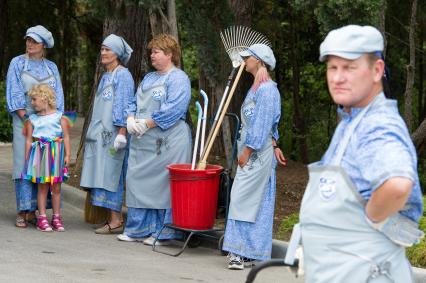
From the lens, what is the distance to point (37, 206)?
9.72 meters

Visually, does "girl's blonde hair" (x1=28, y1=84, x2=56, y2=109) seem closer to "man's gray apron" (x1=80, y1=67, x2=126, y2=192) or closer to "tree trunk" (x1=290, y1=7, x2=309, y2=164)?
"man's gray apron" (x1=80, y1=67, x2=126, y2=192)

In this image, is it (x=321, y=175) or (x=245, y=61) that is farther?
(x=245, y=61)

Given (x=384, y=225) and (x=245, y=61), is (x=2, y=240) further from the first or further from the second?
(x=384, y=225)

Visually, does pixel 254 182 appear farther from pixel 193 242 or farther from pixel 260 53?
pixel 193 242

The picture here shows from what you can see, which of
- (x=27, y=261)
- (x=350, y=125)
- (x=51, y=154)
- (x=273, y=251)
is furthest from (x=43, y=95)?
(x=350, y=125)

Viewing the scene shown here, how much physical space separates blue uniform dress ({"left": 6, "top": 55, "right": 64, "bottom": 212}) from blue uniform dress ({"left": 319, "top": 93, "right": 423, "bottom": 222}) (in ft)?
21.6

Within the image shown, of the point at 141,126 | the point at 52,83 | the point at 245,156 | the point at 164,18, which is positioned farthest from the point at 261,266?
the point at 164,18

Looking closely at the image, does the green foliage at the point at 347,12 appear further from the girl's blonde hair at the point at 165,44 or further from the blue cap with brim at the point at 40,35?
the blue cap with brim at the point at 40,35

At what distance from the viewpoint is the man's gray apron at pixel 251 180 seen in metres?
8.05

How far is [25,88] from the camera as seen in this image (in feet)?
31.2

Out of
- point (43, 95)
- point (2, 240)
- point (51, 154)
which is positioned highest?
point (43, 95)

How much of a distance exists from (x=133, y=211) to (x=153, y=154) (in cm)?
64

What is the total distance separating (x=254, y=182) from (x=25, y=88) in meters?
2.83

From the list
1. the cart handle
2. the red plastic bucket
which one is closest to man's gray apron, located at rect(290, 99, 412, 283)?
the cart handle
